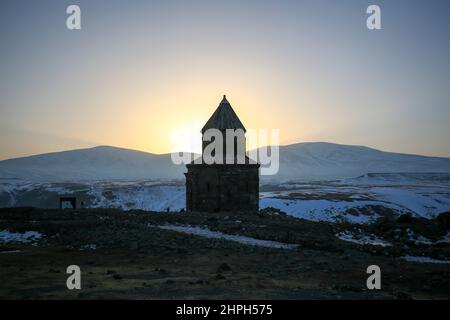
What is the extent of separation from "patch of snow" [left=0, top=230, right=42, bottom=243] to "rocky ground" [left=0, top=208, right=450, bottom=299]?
0.31m

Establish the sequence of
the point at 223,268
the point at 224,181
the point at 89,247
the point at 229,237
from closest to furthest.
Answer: the point at 223,268, the point at 89,247, the point at 229,237, the point at 224,181

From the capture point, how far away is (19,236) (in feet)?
73.2

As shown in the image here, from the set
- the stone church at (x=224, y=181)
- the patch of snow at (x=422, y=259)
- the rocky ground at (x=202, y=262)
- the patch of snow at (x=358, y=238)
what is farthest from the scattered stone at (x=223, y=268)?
the stone church at (x=224, y=181)

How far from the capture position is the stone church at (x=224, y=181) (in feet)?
111

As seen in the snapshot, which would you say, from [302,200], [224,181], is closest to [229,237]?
[224,181]

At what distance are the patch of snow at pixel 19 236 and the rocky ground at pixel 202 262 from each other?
0.31m

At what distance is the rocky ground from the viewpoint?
1227 cm

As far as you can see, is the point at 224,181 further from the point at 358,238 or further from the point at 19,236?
the point at 19,236

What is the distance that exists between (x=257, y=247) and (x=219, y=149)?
52.1 ft

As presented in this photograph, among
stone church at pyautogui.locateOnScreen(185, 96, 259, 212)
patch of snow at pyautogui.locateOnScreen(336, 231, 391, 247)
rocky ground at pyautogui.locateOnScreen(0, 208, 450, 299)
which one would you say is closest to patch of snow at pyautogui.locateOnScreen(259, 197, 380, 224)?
stone church at pyautogui.locateOnScreen(185, 96, 259, 212)

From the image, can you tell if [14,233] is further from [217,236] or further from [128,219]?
[217,236]

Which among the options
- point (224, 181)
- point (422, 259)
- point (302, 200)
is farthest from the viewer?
point (302, 200)

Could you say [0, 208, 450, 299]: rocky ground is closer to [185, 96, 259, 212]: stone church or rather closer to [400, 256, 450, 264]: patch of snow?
[400, 256, 450, 264]: patch of snow

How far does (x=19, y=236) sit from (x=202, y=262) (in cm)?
1146
